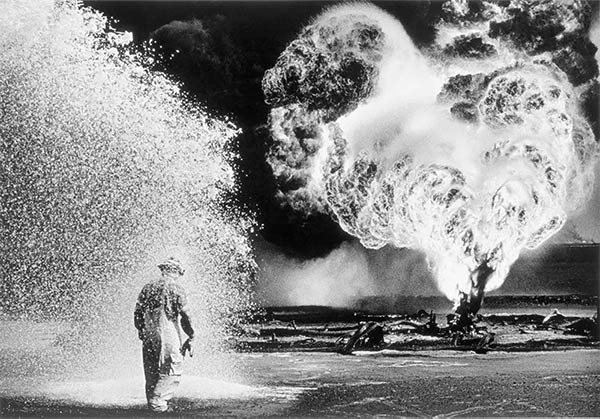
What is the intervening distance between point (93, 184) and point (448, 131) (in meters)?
2.36

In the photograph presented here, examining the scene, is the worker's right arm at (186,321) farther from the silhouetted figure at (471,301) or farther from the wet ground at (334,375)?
the silhouetted figure at (471,301)

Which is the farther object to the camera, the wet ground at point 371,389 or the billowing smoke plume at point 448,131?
the billowing smoke plume at point 448,131

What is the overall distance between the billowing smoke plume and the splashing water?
0.70 meters

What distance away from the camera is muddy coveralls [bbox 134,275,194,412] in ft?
17.5

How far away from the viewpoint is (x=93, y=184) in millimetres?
5520

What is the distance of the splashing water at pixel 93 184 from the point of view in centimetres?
552

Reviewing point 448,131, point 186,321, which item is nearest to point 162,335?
point 186,321

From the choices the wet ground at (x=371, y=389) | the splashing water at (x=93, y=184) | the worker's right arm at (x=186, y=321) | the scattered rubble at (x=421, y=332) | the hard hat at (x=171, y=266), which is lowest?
the wet ground at (x=371, y=389)

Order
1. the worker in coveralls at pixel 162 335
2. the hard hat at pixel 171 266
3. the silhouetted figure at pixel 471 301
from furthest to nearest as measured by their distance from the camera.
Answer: the silhouetted figure at pixel 471 301, the hard hat at pixel 171 266, the worker in coveralls at pixel 162 335

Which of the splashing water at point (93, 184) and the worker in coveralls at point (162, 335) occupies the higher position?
the splashing water at point (93, 184)

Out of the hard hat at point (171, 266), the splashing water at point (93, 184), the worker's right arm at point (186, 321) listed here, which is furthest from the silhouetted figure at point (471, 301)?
the hard hat at point (171, 266)

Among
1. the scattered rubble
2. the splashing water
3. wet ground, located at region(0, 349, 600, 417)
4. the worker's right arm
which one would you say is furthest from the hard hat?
wet ground, located at region(0, 349, 600, 417)

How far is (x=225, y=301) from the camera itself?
5.59m

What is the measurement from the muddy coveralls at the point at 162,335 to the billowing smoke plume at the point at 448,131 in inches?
40.5
